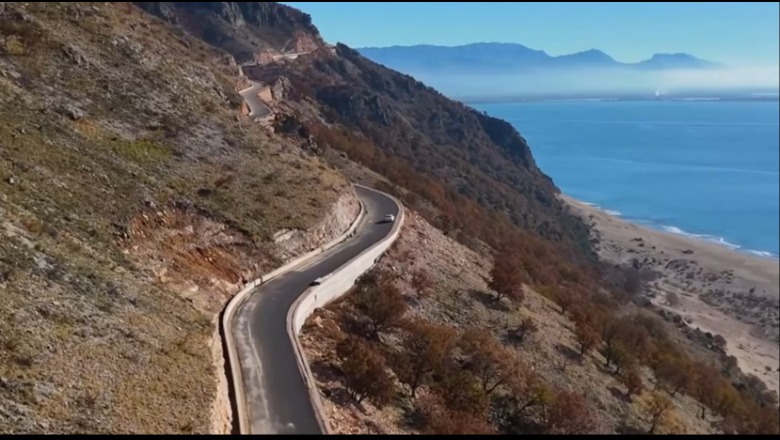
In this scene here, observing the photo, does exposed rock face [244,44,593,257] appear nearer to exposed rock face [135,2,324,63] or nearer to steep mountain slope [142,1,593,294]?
steep mountain slope [142,1,593,294]

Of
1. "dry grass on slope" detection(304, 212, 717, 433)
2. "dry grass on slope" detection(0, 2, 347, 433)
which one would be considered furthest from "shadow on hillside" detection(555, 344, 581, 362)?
"dry grass on slope" detection(0, 2, 347, 433)

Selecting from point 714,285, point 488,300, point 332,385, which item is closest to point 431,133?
point 714,285

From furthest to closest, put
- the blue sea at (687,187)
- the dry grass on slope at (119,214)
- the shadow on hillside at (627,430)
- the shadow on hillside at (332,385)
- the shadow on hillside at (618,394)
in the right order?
the blue sea at (687,187)
the shadow on hillside at (618,394)
the shadow on hillside at (627,430)
the shadow on hillside at (332,385)
the dry grass on slope at (119,214)

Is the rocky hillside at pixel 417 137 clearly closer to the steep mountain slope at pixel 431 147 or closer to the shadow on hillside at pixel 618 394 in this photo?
the steep mountain slope at pixel 431 147

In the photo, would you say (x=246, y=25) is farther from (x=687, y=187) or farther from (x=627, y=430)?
(x=687, y=187)

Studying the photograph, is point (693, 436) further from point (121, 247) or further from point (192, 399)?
point (121, 247)

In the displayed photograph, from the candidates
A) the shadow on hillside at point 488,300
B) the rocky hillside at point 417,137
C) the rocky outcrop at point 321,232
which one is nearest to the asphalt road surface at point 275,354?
the rocky outcrop at point 321,232
